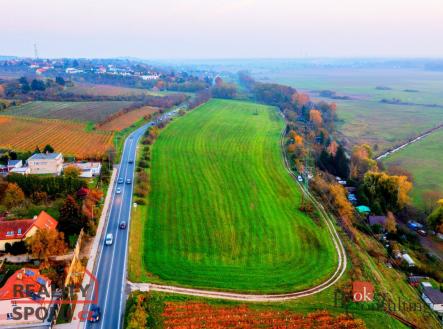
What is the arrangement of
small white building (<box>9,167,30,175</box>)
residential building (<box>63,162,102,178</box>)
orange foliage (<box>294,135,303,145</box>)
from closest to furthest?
small white building (<box>9,167,30,175</box>) → residential building (<box>63,162,102,178</box>) → orange foliage (<box>294,135,303,145</box>)

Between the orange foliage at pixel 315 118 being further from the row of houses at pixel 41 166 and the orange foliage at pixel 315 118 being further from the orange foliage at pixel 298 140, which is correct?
the row of houses at pixel 41 166

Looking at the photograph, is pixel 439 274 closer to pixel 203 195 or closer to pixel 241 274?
pixel 241 274

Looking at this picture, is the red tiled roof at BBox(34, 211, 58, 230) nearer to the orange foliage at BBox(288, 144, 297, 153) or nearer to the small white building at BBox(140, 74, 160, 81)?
the orange foliage at BBox(288, 144, 297, 153)

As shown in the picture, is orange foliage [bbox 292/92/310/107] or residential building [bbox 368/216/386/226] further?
orange foliage [bbox 292/92/310/107]

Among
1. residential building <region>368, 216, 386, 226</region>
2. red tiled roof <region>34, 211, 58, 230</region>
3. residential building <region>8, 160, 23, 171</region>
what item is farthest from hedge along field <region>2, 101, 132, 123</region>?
residential building <region>368, 216, 386, 226</region>

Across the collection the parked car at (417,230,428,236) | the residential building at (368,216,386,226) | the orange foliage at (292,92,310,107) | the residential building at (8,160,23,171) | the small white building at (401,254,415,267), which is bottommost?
the parked car at (417,230,428,236)

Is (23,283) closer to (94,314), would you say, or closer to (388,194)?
(94,314)
